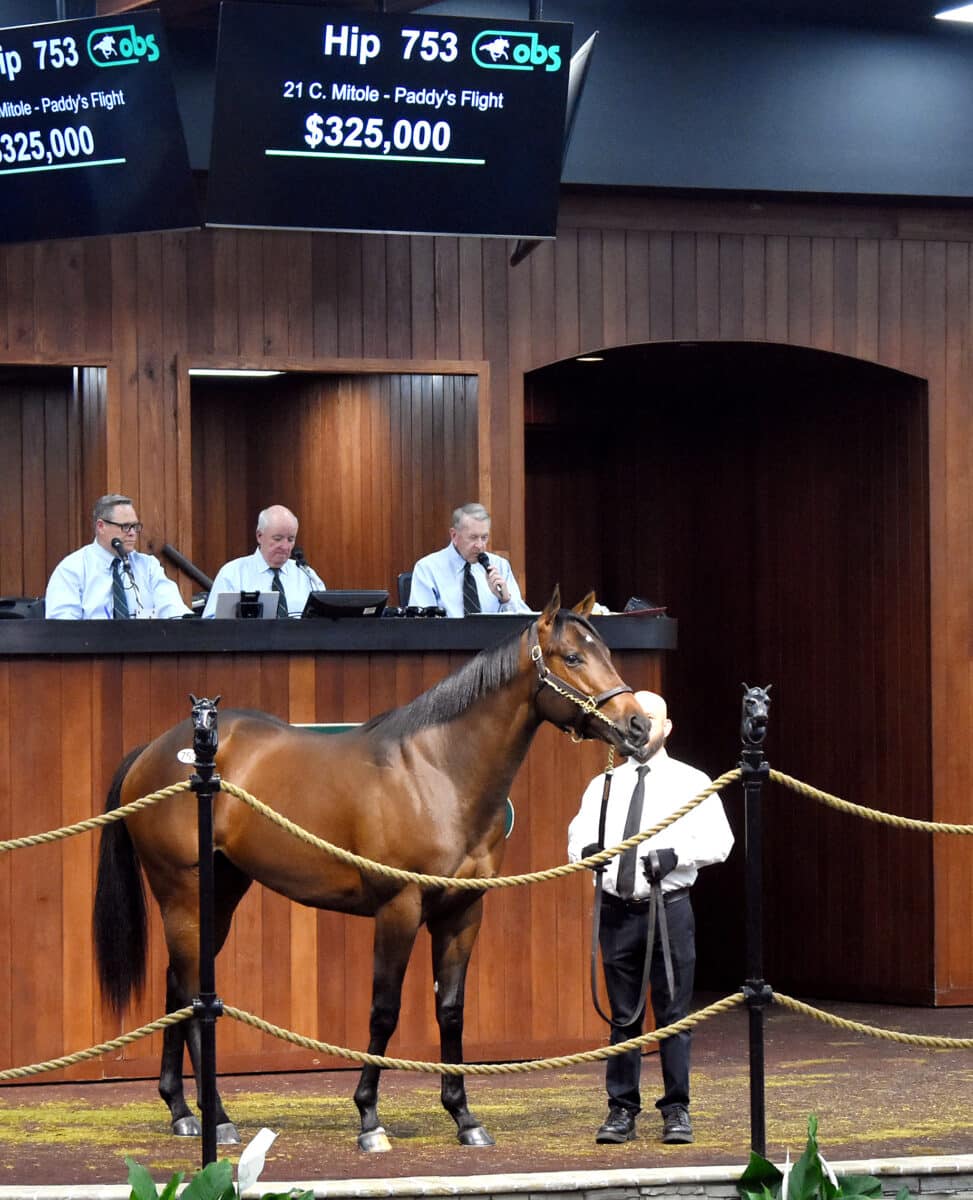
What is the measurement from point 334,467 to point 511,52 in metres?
3.34

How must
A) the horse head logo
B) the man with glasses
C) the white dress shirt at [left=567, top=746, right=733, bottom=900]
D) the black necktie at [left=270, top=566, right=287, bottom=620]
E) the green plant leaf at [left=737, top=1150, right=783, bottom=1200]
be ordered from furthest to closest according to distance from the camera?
1. the man with glasses
2. the black necktie at [left=270, top=566, right=287, bottom=620]
3. the white dress shirt at [left=567, top=746, right=733, bottom=900]
4. the horse head logo
5. the green plant leaf at [left=737, top=1150, right=783, bottom=1200]

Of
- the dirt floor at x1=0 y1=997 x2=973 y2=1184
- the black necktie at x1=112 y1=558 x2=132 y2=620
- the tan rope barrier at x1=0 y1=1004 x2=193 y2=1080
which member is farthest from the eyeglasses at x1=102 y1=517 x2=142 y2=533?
the tan rope barrier at x1=0 y1=1004 x2=193 y2=1080

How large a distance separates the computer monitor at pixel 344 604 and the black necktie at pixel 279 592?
0.14 metres

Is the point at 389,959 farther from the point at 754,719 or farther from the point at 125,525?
the point at 125,525

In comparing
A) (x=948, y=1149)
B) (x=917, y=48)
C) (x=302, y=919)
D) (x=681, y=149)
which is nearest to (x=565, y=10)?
(x=681, y=149)

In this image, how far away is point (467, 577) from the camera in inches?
317

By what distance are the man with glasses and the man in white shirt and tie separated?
1.25ft

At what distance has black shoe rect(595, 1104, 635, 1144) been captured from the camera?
18.1 feet

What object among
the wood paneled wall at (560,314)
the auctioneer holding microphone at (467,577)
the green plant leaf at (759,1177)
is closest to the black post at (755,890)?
the green plant leaf at (759,1177)

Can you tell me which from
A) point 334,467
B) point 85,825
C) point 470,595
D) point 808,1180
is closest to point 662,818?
point 808,1180

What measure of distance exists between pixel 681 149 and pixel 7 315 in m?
3.05

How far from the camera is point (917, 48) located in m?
9.19

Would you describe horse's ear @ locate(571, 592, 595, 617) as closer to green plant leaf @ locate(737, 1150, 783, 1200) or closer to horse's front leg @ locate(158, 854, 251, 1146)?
horse's front leg @ locate(158, 854, 251, 1146)

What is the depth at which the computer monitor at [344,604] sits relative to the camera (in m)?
7.22
